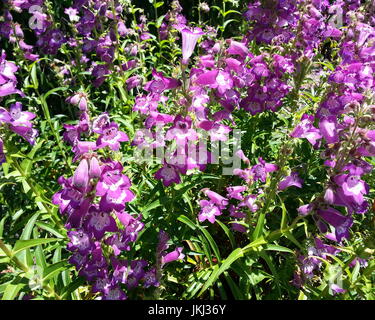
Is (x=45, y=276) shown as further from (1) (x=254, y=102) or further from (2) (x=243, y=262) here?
(1) (x=254, y=102)

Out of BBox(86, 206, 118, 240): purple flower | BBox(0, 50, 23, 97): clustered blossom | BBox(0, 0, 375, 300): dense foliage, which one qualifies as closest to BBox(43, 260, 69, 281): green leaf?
BBox(0, 0, 375, 300): dense foliage

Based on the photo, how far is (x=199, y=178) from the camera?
3104mm

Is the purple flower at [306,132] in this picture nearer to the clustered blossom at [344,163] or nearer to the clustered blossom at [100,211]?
the clustered blossom at [344,163]

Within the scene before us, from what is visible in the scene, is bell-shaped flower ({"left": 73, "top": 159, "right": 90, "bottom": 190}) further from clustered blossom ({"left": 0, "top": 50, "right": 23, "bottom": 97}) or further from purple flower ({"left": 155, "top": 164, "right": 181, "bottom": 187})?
clustered blossom ({"left": 0, "top": 50, "right": 23, "bottom": 97})

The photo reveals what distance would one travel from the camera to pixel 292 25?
12.8 ft

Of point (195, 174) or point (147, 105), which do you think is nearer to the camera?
point (147, 105)

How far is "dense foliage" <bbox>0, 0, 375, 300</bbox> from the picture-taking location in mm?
2217

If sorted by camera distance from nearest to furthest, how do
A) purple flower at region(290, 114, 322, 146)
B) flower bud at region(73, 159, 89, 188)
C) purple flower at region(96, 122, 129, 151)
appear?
flower bud at region(73, 159, 89, 188), purple flower at region(96, 122, 129, 151), purple flower at region(290, 114, 322, 146)

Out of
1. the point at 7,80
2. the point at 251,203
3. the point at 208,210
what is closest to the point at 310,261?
the point at 251,203

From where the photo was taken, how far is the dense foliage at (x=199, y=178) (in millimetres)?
2217

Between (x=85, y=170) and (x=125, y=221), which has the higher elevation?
(x=85, y=170)

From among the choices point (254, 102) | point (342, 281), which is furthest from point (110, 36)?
point (342, 281)

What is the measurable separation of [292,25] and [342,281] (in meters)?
2.82

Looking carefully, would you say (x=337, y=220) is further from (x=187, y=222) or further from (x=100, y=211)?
(x=100, y=211)
